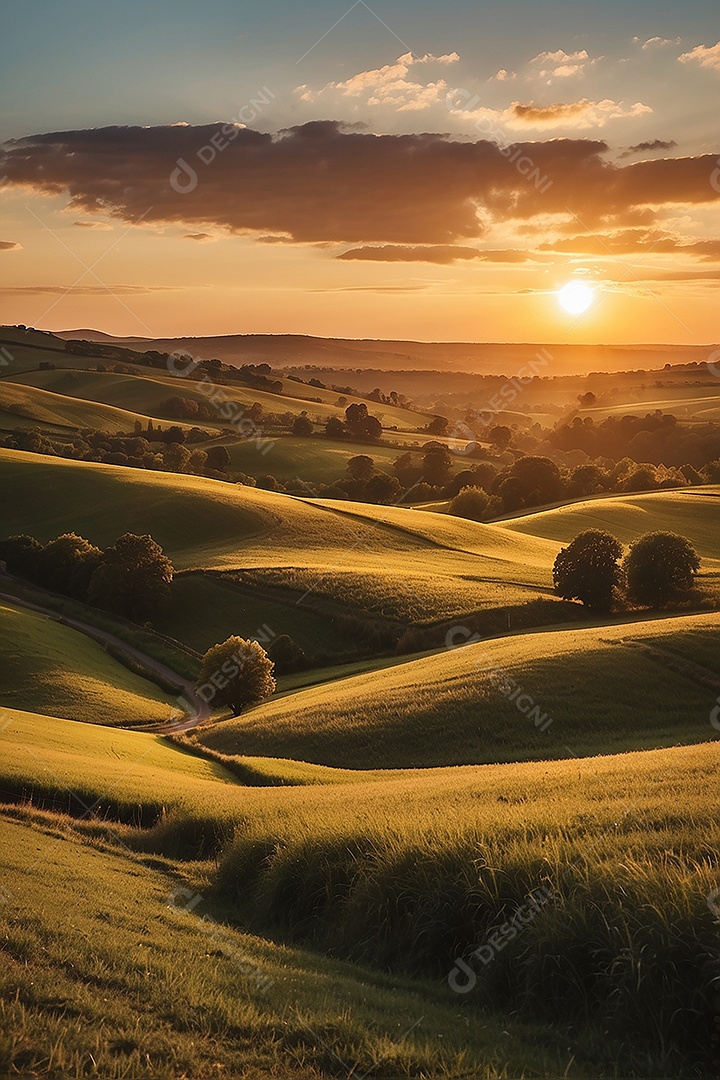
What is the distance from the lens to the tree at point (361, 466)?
136 m

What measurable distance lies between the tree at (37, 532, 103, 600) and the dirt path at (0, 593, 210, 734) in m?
4.48

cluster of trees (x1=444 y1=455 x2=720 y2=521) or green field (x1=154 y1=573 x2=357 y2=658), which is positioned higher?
cluster of trees (x1=444 y1=455 x2=720 y2=521)

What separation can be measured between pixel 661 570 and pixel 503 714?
34.4 metres

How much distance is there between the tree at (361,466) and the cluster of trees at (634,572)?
69.4 metres

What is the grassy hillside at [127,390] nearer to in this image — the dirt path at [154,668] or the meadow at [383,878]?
the dirt path at [154,668]

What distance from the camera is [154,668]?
60875 mm

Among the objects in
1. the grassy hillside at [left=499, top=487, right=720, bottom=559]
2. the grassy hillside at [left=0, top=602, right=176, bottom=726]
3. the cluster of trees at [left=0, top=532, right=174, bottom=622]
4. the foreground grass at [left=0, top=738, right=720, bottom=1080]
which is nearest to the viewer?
the foreground grass at [left=0, top=738, right=720, bottom=1080]

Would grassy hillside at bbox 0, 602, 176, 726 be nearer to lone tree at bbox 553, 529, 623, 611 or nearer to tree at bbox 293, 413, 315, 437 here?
lone tree at bbox 553, 529, 623, 611

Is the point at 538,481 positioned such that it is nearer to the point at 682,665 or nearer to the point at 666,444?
the point at 666,444

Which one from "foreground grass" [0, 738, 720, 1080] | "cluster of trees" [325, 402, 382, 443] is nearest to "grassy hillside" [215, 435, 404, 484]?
"cluster of trees" [325, 402, 382, 443]

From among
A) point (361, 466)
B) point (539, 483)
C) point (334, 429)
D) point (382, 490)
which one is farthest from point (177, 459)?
A: point (539, 483)

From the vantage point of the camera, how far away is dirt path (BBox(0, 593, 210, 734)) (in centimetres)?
4842

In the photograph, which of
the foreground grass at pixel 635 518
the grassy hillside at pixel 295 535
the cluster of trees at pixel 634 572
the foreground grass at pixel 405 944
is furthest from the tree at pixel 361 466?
the foreground grass at pixel 405 944

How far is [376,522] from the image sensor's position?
95.8 m
